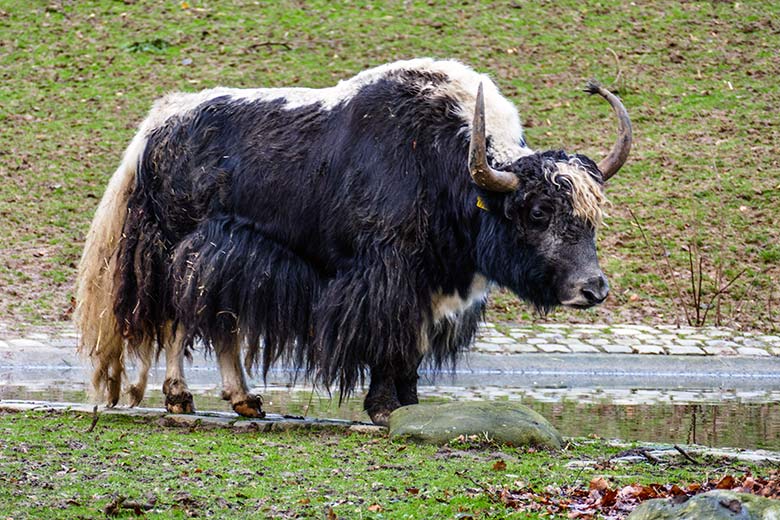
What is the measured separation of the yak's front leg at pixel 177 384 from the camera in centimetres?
859

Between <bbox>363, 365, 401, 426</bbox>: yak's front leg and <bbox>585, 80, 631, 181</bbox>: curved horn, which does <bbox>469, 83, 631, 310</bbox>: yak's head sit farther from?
<bbox>363, 365, 401, 426</bbox>: yak's front leg

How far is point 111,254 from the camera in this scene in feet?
28.9

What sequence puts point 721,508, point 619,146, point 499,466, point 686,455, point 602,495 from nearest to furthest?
1. point 721,508
2. point 602,495
3. point 499,466
4. point 686,455
5. point 619,146

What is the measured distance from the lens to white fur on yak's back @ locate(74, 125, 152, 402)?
28.8ft

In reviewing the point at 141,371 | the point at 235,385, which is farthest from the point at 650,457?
the point at 141,371

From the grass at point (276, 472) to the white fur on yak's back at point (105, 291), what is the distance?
947mm

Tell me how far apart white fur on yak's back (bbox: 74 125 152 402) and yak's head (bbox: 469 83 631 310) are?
2.62m

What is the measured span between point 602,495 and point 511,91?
1401 cm

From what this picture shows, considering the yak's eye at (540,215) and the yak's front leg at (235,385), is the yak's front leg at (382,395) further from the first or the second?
the yak's eye at (540,215)

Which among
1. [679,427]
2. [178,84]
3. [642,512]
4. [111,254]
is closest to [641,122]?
[178,84]

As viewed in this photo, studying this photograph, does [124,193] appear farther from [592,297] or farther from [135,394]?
[592,297]

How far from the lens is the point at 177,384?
862 cm

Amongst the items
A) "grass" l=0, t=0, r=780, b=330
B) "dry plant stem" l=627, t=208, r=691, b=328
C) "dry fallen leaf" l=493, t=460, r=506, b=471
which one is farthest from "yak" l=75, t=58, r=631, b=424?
"dry plant stem" l=627, t=208, r=691, b=328

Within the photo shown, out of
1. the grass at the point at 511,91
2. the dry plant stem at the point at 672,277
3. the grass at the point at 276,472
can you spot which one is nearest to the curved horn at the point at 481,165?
the grass at the point at 276,472
